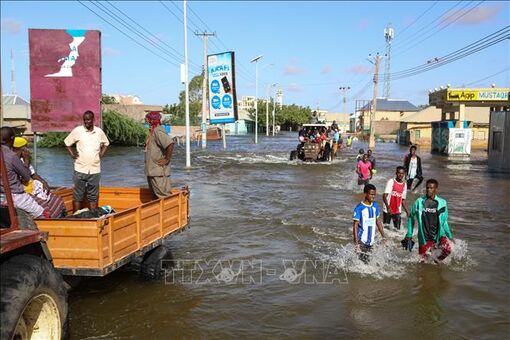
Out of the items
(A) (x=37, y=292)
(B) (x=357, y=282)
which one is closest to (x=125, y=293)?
(A) (x=37, y=292)

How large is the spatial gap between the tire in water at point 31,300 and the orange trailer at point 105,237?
0.67 m

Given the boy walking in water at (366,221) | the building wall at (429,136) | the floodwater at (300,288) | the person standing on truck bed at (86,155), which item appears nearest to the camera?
the floodwater at (300,288)

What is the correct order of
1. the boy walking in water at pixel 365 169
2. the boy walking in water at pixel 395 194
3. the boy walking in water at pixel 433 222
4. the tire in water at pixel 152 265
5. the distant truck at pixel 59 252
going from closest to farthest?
1. the distant truck at pixel 59 252
2. the tire in water at pixel 152 265
3. the boy walking in water at pixel 433 222
4. the boy walking in water at pixel 395 194
5. the boy walking in water at pixel 365 169

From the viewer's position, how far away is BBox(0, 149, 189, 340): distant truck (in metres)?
3.57

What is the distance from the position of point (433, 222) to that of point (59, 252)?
4.84 metres

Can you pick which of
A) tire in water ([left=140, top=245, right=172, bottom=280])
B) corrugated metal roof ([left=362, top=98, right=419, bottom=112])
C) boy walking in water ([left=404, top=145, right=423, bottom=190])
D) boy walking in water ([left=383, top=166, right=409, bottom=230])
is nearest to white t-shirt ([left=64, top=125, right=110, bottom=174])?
tire in water ([left=140, top=245, right=172, bottom=280])

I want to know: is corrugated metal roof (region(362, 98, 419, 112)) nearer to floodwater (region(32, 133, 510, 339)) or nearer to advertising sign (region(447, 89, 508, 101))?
advertising sign (region(447, 89, 508, 101))

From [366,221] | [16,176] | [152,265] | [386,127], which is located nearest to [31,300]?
[16,176]

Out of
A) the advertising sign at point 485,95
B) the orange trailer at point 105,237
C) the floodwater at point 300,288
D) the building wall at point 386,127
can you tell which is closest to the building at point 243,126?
the building wall at point 386,127

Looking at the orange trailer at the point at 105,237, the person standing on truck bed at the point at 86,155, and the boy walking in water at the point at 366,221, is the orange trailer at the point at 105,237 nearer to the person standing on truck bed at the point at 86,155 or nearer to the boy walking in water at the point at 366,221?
the person standing on truck bed at the point at 86,155

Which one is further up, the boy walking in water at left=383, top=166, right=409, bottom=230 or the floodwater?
the boy walking in water at left=383, top=166, right=409, bottom=230

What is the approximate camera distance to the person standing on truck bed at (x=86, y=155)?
21.8 ft

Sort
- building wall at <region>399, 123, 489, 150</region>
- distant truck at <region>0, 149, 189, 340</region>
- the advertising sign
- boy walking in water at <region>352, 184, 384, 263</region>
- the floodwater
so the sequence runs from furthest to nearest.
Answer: building wall at <region>399, 123, 489, 150</region>, the advertising sign, boy walking in water at <region>352, 184, 384, 263</region>, the floodwater, distant truck at <region>0, 149, 189, 340</region>

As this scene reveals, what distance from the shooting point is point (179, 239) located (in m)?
8.95
